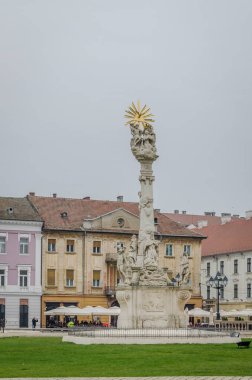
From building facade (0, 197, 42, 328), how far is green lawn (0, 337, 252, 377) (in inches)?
1551

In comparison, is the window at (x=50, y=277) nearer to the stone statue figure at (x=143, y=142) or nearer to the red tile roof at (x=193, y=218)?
the stone statue figure at (x=143, y=142)

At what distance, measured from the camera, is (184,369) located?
1141 inches

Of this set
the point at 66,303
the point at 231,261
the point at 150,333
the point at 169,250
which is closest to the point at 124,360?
the point at 150,333

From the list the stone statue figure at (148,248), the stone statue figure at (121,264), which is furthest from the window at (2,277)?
the stone statue figure at (148,248)

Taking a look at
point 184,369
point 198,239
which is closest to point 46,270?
point 198,239

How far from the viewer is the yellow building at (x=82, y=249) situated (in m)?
85.3

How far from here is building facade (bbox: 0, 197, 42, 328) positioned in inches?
3273

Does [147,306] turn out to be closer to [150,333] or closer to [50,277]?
[150,333]

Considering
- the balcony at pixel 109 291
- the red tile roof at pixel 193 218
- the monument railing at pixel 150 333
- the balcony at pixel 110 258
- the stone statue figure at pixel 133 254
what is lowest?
the monument railing at pixel 150 333

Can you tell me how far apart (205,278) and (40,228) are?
1036 inches

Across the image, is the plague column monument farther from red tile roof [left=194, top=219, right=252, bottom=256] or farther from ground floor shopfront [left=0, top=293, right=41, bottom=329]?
red tile roof [left=194, top=219, right=252, bottom=256]

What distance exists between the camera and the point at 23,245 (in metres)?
84.5

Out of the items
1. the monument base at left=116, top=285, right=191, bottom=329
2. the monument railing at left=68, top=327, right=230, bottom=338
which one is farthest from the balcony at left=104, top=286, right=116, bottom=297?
the monument railing at left=68, top=327, right=230, bottom=338

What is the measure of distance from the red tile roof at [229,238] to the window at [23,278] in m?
23.8
